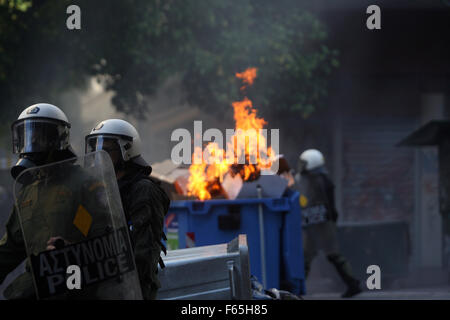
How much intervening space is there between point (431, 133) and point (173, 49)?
5.27 meters

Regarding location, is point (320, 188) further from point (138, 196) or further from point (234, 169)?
point (138, 196)

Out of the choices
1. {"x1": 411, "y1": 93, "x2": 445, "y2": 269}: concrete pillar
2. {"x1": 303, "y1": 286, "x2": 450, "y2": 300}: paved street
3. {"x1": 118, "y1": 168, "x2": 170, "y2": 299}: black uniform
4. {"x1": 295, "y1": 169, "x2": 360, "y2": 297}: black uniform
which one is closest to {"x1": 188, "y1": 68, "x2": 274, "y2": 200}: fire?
{"x1": 295, "y1": 169, "x2": 360, "y2": 297}: black uniform

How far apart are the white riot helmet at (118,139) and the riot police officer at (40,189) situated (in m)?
0.32

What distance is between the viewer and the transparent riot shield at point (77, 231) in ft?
9.21

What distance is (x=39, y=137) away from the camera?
3295 mm

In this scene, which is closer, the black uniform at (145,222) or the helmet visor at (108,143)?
the black uniform at (145,222)

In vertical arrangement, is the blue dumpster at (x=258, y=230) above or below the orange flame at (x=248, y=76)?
below

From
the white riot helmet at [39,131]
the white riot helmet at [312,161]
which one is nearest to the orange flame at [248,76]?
the white riot helmet at [312,161]

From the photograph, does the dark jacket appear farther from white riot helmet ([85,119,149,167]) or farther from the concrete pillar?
the concrete pillar

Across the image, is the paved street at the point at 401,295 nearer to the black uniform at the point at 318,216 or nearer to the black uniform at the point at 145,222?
the black uniform at the point at 318,216

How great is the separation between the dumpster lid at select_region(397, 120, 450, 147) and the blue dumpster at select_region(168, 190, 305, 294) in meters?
4.02

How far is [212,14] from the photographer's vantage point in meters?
12.3

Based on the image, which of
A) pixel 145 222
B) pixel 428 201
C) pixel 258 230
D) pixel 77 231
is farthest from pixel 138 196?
pixel 428 201

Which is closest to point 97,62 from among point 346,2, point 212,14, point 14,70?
point 14,70
